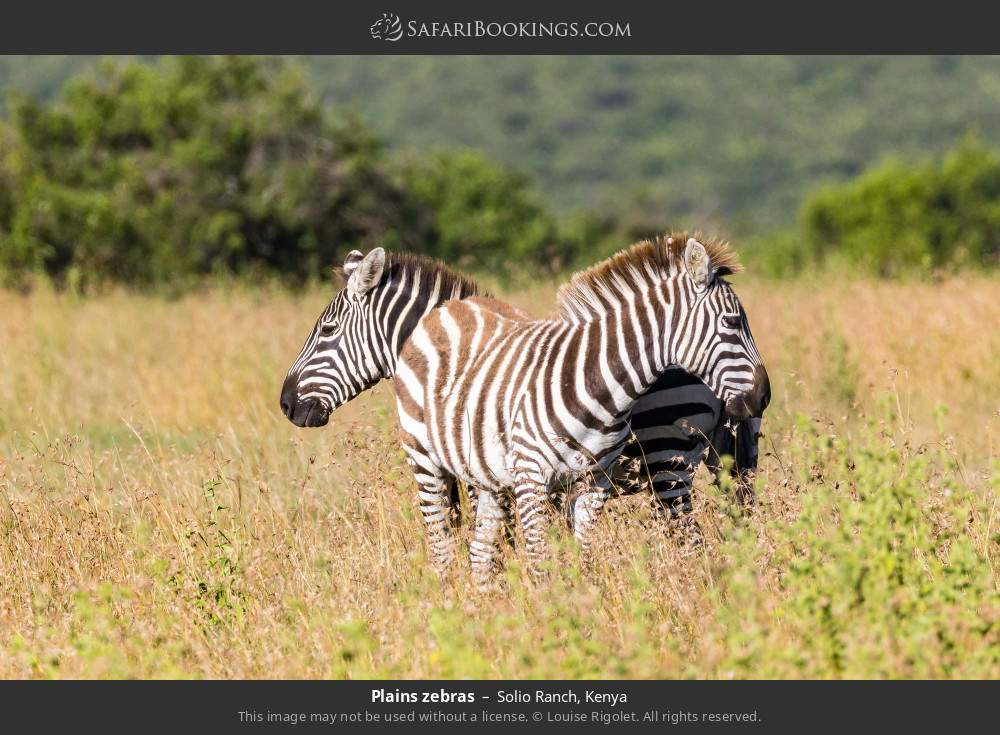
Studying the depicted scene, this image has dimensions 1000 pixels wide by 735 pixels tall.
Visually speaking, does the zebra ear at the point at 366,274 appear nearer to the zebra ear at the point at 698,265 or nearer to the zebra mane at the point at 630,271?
the zebra mane at the point at 630,271

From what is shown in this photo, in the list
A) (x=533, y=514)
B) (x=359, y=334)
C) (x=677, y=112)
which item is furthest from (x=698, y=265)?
(x=677, y=112)

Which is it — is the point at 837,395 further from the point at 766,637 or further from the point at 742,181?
the point at 742,181

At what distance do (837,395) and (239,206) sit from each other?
14.1 meters

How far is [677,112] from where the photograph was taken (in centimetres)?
13200

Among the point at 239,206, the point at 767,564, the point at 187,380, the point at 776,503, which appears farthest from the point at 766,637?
the point at 239,206

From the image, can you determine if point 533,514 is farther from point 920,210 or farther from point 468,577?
point 920,210

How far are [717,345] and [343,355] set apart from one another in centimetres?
218

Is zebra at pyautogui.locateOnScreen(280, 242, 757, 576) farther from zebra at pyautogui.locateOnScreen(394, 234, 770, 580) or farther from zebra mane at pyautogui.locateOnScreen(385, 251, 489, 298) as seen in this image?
zebra at pyautogui.locateOnScreen(394, 234, 770, 580)

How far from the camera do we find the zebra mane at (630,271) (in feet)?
20.1

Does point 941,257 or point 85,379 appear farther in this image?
point 941,257

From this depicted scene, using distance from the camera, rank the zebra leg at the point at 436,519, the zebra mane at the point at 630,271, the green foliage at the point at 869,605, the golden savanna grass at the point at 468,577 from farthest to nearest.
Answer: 1. the zebra leg at the point at 436,519
2. the zebra mane at the point at 630,271
3. the golden savanna grass at the point at 468,577
4. the green foliage at the point at 869,605

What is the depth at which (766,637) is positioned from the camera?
5.09 meters

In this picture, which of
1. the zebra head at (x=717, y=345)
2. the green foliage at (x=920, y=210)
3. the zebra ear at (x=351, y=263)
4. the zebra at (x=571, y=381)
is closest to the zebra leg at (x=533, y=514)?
the zebra at (x=571, y=381)

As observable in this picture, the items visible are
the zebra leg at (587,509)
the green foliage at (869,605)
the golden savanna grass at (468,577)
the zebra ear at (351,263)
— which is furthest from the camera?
the zebra ear at (351,263)
